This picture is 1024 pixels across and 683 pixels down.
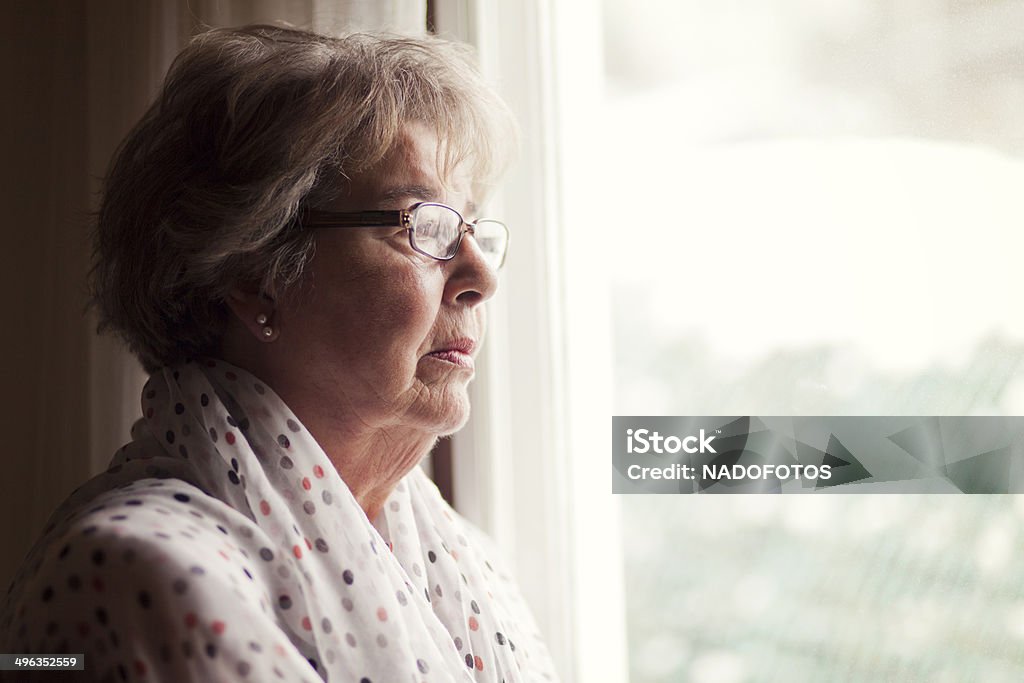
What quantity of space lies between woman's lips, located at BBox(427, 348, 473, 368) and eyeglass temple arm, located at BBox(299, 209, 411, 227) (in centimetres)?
17

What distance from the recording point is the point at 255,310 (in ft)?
3.32

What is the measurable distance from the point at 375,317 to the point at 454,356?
0.42 ft

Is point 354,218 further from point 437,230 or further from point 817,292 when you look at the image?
point 817,292

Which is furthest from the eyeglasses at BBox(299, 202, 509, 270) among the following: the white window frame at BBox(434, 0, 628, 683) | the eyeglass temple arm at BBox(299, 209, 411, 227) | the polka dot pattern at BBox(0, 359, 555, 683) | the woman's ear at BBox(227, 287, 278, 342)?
the white window frame at BBox(434, 0, 628, 683)

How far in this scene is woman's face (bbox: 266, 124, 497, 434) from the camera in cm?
98

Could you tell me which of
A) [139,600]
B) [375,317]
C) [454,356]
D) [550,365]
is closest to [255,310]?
[375,317]

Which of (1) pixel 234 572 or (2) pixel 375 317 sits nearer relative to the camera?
(1) pixel 234 572

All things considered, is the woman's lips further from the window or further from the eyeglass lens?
the window

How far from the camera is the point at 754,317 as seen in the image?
130cm

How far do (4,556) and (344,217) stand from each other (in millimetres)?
795

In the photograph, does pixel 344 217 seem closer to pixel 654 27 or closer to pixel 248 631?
pixel 248 631

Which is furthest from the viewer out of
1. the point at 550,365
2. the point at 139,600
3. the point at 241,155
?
the point at 550,365

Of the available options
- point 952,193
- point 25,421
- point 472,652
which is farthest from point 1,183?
point 952,193

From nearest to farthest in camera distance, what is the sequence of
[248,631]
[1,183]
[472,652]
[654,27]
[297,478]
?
[248,631]
[297,478]
[472,652]
[1,183]
[654,27]
